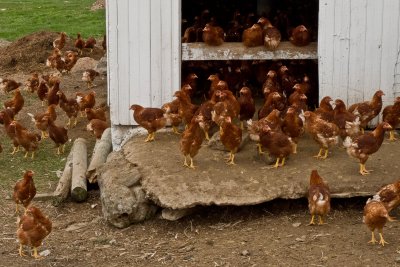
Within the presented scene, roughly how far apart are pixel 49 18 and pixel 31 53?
9030 millimetres

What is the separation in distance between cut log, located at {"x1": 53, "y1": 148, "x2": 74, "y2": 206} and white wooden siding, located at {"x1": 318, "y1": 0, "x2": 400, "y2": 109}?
3.27m

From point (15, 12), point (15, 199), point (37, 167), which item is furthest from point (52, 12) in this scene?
point (15, 199)

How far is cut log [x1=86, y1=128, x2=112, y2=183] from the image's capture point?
970 centimetres

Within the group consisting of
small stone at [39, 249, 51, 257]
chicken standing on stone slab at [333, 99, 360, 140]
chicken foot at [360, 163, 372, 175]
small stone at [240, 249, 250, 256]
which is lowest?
small stone at [39, 249, 51, 257]

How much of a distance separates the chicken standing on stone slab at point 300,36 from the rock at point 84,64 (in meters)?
8.24

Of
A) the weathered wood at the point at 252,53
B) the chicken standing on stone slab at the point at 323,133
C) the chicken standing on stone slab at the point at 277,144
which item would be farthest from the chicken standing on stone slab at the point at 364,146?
the weathered wood at the point at 252,53

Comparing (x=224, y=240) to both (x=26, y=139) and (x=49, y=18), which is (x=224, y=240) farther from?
(x=49, y=18)

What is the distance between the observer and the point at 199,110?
376 inches

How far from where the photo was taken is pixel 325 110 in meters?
9.32

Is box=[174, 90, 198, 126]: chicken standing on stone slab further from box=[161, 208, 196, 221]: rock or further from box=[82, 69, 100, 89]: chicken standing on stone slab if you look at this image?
box=[82, 69, 100, 89]: chicken standing on stone slab

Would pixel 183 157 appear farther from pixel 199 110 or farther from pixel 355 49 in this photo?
pixel 355 49

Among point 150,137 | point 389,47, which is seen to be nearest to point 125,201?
point 150,137

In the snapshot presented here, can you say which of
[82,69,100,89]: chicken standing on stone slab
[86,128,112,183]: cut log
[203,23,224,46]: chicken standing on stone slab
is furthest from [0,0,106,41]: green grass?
[203,23,224,46]: chicken standing on stone slab

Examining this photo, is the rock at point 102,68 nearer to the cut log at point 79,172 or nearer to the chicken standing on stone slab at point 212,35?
the cut log at point 79,172
